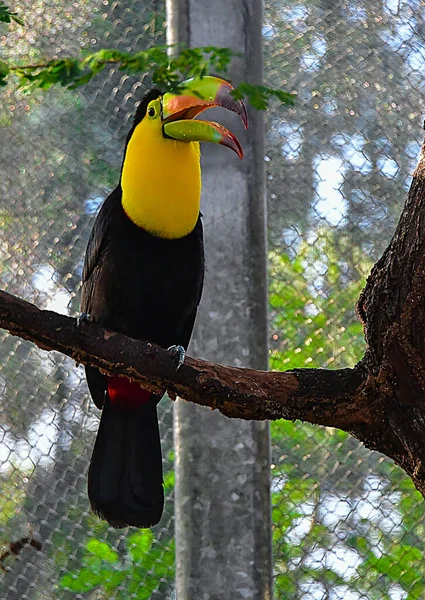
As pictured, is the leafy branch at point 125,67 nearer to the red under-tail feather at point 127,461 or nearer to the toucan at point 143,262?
the toucan at point 143,262

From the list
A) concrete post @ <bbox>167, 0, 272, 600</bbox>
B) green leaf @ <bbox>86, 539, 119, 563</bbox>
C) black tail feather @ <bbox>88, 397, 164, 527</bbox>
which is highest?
concrete post @ <bbox>167, 0, 272, 600</bbox>

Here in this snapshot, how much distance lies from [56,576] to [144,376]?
58 centimetres

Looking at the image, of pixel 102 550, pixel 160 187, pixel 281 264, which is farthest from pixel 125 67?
pixel 102 550

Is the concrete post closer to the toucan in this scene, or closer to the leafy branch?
the toucan

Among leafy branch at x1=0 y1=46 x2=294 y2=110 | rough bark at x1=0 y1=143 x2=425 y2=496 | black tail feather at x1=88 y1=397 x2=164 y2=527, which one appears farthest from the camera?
black tail feather at x1=88 y1=397 x2=164 y2=527

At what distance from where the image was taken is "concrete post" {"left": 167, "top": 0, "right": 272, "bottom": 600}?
1.57 metres

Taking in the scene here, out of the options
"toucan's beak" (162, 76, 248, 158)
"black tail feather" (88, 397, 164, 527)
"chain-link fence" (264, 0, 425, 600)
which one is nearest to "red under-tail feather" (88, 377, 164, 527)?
"black tail feather" (88, 397, 164, 527)

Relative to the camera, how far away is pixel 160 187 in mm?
1771

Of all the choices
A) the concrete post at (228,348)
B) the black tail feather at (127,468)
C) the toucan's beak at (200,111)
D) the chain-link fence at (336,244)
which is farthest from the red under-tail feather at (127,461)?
the toucan's beak at (200,111)

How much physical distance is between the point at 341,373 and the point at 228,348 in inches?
12.3

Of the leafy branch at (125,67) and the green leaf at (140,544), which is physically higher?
the leafy branch at (125,67)

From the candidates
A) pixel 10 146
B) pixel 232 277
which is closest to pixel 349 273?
pixel 232 277

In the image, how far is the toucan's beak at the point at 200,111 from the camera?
5.15 feet

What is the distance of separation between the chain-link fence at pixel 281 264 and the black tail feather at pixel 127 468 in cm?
9
